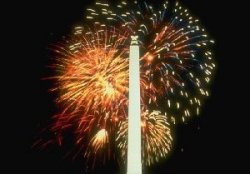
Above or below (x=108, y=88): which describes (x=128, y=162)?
below

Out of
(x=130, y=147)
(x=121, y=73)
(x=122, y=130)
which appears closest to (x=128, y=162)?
(x=130, y=147)

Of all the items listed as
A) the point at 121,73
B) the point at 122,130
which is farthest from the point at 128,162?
the point at 121,73

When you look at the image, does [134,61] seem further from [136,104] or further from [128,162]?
[128,162]

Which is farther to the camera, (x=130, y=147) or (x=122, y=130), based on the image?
(x=122, y=130)

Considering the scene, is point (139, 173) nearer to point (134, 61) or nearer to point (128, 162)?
point (128, 162)

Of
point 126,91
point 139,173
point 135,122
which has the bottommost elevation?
point 139,173

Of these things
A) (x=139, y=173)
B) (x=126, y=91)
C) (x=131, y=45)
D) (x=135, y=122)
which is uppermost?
(x=131, y=45)

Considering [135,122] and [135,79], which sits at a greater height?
[135,79]

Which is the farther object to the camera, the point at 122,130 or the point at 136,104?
the point at 122,130
